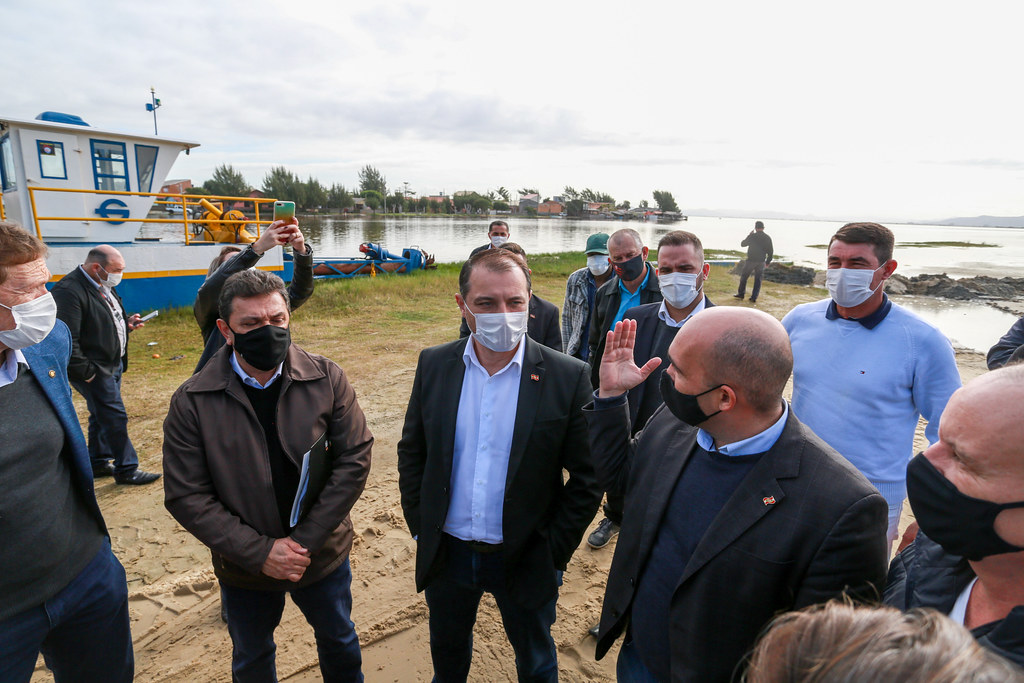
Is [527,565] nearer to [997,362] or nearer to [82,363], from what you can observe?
[997,362]

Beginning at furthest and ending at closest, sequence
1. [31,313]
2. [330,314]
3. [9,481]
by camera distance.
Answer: [330,314] < [31,313] < [9,481]

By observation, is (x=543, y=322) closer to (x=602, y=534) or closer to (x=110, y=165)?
(x=602, y=534)

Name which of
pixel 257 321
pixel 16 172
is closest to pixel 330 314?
pixel 16 172

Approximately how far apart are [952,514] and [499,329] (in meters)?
1.56

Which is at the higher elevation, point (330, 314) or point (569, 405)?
point (569, 405)

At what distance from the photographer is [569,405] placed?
2186 mm

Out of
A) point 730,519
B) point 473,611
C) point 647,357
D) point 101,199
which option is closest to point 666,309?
point 647,357

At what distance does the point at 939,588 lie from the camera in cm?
123

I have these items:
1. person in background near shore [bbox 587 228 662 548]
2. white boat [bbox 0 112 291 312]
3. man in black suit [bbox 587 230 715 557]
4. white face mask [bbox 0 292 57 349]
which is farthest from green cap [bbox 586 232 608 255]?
white boat [bbox 0 112 291 312]

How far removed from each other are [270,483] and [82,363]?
3046mm

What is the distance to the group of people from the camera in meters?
1.31

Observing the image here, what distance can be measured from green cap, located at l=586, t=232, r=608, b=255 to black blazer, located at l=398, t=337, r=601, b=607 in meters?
2.46

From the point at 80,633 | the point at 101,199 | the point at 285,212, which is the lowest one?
the point at 80,633

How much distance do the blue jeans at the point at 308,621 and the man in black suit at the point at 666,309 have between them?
158cm
